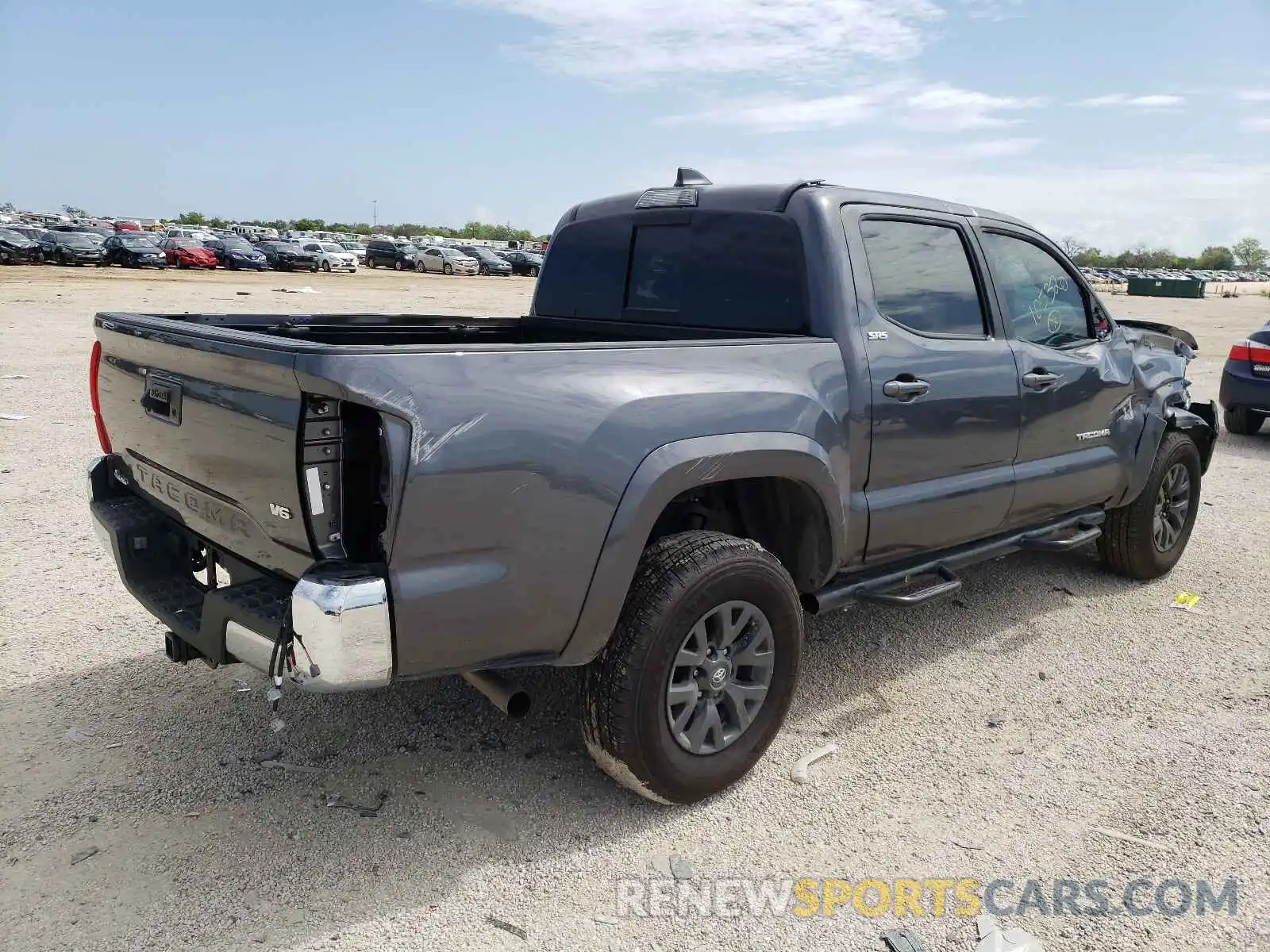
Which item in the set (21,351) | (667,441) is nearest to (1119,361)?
(667,441)

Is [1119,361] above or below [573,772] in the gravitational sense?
above

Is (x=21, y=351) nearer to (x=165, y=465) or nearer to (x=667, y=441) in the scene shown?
(x=165, y=465)

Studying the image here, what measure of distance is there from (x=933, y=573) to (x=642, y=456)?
180 cm

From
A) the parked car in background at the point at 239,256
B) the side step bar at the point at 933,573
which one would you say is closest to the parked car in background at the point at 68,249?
the parked car in background at the point at 239,256

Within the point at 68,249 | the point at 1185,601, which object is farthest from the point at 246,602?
the point at 68,249

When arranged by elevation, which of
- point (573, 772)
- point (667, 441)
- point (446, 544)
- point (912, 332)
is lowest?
point (573, 772)

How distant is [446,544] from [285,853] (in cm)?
114

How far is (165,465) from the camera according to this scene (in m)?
3.12

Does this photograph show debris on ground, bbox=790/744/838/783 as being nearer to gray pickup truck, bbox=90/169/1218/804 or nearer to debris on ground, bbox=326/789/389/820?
gray pickup truck, bbox=90/169/1218/804

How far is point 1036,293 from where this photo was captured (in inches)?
179

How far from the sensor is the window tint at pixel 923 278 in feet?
12.3

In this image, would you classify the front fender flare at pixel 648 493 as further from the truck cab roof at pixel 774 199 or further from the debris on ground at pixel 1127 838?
the debris on ground at pixel 1127 838

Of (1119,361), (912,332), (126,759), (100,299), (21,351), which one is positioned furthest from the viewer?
(100,299)

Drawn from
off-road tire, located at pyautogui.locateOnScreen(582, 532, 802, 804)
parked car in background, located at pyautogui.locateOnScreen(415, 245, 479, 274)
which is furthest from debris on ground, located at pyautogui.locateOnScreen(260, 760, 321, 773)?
parked car in background, located at pyautogui.locateOnScreen(415, 245, 479, 274)
